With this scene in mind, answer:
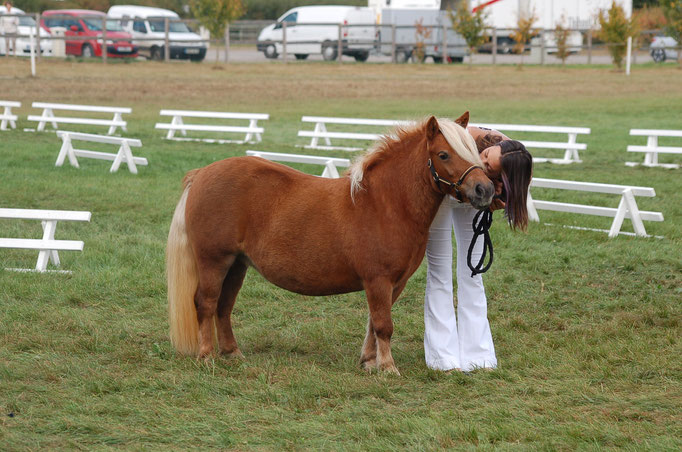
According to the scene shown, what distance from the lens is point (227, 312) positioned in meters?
5.51

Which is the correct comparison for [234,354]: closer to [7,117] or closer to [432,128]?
[432,128]

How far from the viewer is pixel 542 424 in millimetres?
4262

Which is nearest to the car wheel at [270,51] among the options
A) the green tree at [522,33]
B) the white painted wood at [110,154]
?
the green tree at [522,33]

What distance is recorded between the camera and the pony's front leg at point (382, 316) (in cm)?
498

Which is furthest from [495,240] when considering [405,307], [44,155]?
[44,155]

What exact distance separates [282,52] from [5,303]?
3046cm

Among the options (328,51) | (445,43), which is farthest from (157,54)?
(445,43)

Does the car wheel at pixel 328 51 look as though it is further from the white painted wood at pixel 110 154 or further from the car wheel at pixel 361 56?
the white painted wood at pixel 110 154

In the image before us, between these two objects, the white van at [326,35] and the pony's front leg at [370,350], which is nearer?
the pony's front leg at [370,350]

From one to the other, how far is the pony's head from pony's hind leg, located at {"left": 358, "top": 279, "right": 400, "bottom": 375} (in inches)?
28.0

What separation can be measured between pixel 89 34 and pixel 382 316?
32.9 metres

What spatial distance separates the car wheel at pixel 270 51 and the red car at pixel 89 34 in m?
6.17

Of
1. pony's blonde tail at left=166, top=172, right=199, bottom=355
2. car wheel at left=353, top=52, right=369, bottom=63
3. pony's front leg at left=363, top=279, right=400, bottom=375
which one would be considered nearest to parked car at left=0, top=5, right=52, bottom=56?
car wheel at left=353, top=52, right=369, bottom=63

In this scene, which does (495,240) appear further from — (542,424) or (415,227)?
(542,424)
